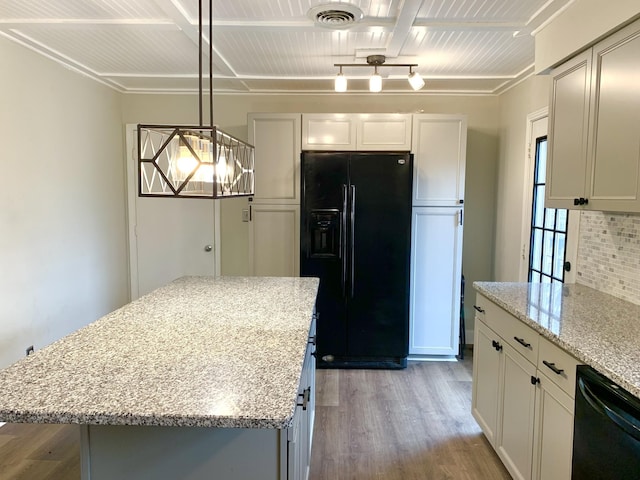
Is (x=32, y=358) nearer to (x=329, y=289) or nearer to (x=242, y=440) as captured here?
(x=242, y=440)

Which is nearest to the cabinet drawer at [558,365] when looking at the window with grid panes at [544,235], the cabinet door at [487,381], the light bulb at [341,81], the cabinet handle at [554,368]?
the cabinet handle at [554,368]

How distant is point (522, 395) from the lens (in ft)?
6.75

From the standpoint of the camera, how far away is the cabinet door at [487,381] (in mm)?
2389

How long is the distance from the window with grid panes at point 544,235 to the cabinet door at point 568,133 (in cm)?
68

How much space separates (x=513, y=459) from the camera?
217 cm

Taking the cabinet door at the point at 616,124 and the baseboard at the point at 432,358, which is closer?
the cabinet door at the point at 616,124

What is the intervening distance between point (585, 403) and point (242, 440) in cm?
115

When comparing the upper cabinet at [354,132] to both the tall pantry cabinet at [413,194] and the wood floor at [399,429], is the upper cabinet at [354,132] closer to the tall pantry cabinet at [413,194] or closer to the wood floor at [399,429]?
the tall pantry cabinet at [413,194]

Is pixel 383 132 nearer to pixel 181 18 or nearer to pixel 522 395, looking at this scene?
pixel 181 18

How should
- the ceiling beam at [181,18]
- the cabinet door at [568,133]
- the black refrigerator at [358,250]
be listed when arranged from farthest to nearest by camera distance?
the black refrigerator at [358,250] → the ceiling beam at [181,18] → the cabinet door at [568,133]

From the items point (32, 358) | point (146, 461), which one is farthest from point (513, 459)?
point (32, 358)

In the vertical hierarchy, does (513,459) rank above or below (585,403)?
below

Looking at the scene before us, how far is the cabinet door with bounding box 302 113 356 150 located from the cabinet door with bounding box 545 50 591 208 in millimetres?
1728

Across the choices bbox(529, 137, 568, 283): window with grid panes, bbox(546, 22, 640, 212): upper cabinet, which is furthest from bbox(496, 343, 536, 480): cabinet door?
bbox(529, 137, 568, 283): window with grid panes
